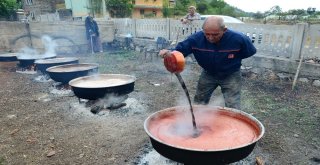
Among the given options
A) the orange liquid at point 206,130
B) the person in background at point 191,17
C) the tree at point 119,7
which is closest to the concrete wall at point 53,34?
the person in background at point 191,17

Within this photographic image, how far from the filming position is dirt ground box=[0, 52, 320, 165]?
4.28 metres

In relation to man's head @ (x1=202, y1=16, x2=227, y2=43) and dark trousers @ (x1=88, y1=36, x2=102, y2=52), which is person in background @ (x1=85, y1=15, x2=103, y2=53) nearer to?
dark trousers @ (x1=88, y1=36, x2=102, y2=52)

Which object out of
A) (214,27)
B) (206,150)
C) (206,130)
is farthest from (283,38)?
(206,150)

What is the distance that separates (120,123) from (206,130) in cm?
274

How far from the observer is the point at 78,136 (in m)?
4.99

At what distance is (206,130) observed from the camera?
3189 millimetres

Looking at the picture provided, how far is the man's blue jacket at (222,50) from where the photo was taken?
12.7 ft

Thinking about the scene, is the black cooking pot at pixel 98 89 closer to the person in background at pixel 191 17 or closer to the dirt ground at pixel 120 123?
the dirt ground at pixel 120 123

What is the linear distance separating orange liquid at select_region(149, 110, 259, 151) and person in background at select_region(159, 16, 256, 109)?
2.82ft

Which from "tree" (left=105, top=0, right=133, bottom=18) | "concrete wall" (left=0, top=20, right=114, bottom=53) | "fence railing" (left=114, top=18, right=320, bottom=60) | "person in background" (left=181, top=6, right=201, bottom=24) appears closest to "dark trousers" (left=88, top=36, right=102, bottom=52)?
"concrete wall" (left=0, top=20, right=114, bottom=53)

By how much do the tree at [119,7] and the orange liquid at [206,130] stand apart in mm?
33643

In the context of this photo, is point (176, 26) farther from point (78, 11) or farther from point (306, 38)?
point (78, 11)

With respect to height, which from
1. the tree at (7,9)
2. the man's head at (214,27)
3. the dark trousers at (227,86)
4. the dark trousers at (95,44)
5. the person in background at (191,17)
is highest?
the tree at (7,9)

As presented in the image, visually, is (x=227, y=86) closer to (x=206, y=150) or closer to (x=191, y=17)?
(x=206, y=150)
